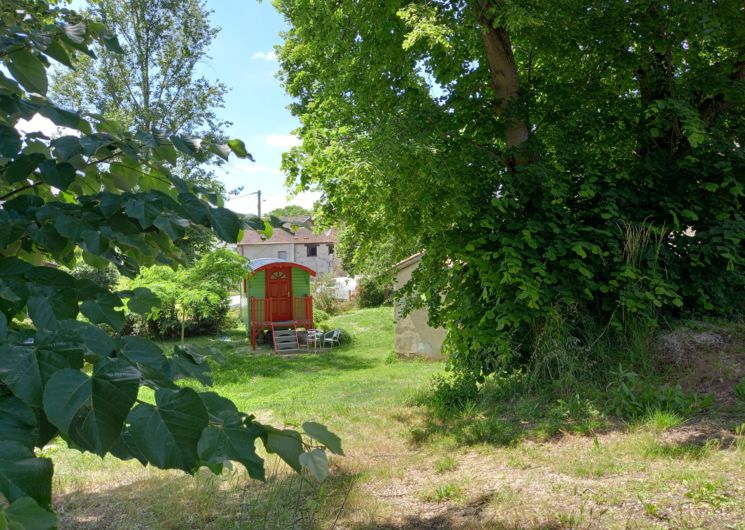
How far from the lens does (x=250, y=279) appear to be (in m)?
21.2

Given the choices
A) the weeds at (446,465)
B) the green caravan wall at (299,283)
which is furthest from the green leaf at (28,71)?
the green caravan wall at (299,283)

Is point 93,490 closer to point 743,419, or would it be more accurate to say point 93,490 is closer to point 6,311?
point 6,311

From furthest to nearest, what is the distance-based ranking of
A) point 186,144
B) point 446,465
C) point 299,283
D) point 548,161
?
1. point 299,283
2. point 548,161
3. point 446,465
4. point 186,144

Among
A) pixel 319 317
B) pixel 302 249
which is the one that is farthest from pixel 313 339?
pixel 302 249

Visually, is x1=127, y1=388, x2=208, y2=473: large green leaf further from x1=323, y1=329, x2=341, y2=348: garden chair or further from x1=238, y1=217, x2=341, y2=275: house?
x1=238, y1=217, x2=341, y2=275: house

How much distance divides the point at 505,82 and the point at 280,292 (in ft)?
50.9

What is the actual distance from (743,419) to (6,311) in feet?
17.4

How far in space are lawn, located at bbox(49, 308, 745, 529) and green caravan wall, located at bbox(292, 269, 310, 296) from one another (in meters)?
15.4

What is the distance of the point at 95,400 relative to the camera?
1.05 m

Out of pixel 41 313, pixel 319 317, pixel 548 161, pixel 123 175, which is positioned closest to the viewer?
pixel 41 313

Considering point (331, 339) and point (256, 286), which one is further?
point (256, 286)

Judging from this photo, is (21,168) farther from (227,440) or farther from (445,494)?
(445,494)

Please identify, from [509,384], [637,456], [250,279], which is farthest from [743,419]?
[250,279]

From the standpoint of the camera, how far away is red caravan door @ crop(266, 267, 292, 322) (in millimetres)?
21484
